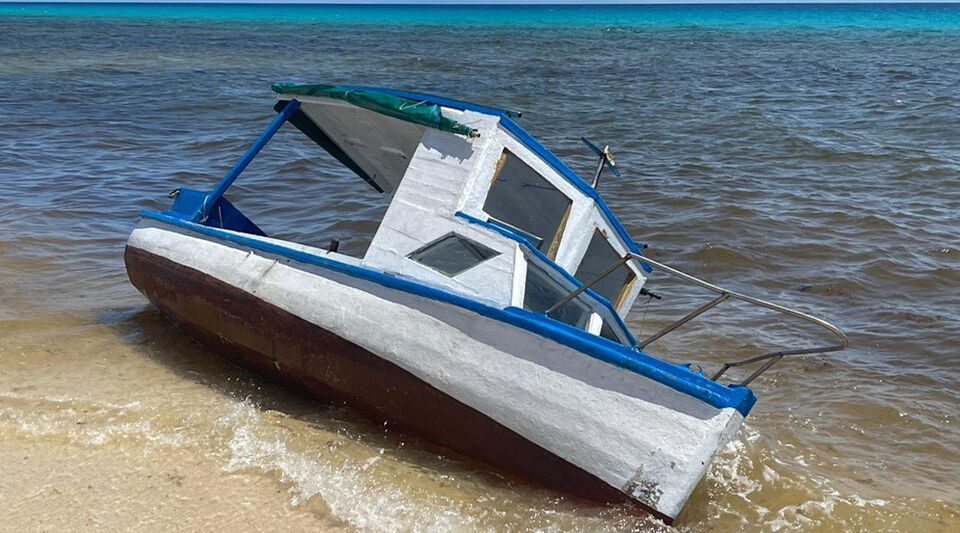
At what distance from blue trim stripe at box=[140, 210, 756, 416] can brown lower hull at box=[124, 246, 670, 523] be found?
1.75ft

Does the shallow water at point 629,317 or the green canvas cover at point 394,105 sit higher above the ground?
the green canvas cover at point 394,105

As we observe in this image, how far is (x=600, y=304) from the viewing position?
626 cm

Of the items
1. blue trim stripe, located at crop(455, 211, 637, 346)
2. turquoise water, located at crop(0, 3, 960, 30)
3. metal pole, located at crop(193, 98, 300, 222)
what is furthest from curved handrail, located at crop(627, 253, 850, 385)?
turquoise water, located at crop(0, 3, 960, 30)

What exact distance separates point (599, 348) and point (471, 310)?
2.80 ft

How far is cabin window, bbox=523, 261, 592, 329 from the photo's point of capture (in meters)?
5.89

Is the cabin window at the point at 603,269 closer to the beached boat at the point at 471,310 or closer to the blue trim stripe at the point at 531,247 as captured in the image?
the beached boat at the point at 471,310

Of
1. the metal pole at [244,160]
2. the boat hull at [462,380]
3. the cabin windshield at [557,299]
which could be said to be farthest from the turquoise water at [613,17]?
the boat hull at [462,380]

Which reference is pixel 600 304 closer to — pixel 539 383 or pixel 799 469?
pixel 539 383

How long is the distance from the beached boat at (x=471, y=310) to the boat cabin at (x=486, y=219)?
14 millimetres

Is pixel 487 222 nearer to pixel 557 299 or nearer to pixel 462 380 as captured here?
pixel 557 299

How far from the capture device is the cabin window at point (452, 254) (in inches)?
233

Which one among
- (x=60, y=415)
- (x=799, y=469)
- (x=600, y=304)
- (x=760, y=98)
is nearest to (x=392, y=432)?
(x=600, y=304)

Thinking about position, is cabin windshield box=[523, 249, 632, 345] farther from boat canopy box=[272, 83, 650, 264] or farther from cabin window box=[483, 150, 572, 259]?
boat canopy box=[272, 83, 650, 264]

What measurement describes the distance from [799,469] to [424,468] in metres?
2.69
